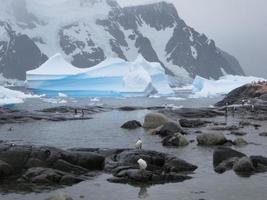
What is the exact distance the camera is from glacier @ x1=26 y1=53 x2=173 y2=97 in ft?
292

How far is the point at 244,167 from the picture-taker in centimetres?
2094

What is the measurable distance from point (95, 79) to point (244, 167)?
6888cm

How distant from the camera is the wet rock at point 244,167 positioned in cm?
2086

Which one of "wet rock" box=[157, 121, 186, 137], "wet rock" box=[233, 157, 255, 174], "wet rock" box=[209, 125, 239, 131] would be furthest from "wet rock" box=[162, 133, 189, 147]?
"wet rock" box=[209, 125, 239, 131]

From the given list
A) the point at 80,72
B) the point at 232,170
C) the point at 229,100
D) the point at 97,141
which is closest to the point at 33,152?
the point at 232,170

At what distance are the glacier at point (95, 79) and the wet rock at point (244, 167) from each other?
67533mm

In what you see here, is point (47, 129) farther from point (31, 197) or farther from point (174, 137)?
point (31, 197)

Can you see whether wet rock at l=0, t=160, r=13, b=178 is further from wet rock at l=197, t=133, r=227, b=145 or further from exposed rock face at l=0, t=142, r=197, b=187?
wet rock at l=197, t=133, r=227, b=145

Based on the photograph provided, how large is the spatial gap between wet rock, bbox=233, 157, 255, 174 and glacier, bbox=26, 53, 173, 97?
222ft

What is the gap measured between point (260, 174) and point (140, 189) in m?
5.10

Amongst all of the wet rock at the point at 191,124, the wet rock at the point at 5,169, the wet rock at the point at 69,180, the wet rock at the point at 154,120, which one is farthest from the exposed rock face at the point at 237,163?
the wet rock at the point at 191,124

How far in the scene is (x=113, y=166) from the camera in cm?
2173

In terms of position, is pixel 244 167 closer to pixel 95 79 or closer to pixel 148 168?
pixel 148 168

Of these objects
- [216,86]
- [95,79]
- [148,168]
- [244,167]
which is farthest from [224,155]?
[216,86]
